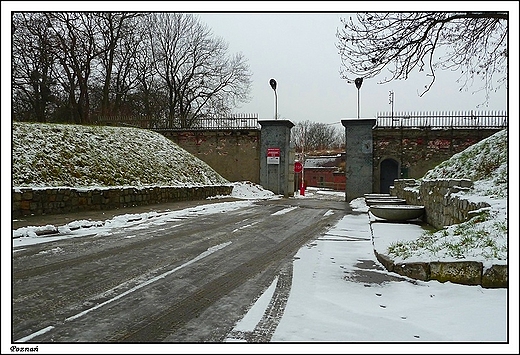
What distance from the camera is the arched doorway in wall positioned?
22.1 meters

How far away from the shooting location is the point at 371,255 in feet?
22.6

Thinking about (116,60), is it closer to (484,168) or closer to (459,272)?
(484,168)

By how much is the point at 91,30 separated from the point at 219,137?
923cm

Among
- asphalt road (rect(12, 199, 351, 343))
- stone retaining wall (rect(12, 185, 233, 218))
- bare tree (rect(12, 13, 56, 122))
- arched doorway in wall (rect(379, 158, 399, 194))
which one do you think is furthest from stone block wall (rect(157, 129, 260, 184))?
asphalt road (rect(12, 199, 351, 343))

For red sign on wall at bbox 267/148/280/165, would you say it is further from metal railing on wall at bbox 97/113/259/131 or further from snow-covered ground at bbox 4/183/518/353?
snow-covered ground at bbox 4/183/518/353

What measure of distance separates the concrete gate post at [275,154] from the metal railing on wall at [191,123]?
1164 millimetres

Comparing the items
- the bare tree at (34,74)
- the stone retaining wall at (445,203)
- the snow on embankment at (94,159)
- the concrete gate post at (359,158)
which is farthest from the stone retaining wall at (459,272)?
the bare tree at (34,74)

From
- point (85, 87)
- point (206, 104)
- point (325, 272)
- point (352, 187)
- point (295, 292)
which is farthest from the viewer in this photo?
point (206, 104)

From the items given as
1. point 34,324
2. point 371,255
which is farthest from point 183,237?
point 34,324

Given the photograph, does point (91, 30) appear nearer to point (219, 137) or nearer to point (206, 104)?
point (219, 137)

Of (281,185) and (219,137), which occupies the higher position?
(219,137)

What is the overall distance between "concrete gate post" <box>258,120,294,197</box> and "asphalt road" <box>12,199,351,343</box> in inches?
568

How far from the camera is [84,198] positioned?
41.0 ft

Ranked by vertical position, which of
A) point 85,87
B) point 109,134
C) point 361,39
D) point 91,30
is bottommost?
point 109,134
